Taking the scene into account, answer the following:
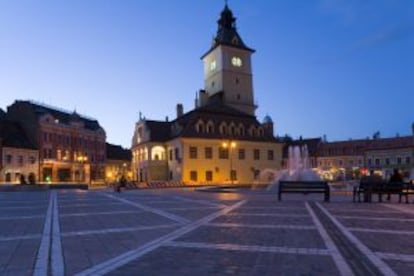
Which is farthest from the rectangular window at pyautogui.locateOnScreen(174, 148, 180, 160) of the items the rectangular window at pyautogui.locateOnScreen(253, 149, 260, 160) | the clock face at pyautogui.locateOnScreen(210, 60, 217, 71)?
the clock face at pyautogui.locateOnScreen(210, 60, 217, 71)

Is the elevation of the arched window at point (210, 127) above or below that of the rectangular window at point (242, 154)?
above

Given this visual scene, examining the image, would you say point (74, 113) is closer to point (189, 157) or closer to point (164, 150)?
point (164, 150)

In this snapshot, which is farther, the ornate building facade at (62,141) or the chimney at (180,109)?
the chimney at (180,109)

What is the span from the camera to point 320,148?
10844cm

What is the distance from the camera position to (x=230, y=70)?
76562 millimetres

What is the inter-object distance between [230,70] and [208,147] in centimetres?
2048

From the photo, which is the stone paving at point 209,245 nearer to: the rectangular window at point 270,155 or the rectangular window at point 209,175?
the rectangular window at point 209,175

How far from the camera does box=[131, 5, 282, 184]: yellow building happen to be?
5994 cm

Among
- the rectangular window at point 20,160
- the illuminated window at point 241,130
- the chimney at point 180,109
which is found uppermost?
the chimney at point 180,109

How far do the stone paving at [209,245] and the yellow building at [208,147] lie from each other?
144 feet

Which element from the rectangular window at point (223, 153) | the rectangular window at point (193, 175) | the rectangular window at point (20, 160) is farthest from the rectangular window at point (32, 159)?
the rectangular window at point (223, 153)

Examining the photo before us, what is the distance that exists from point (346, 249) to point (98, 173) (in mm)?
81195

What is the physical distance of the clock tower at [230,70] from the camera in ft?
249

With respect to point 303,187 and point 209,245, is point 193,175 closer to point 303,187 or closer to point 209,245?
point 303,187
